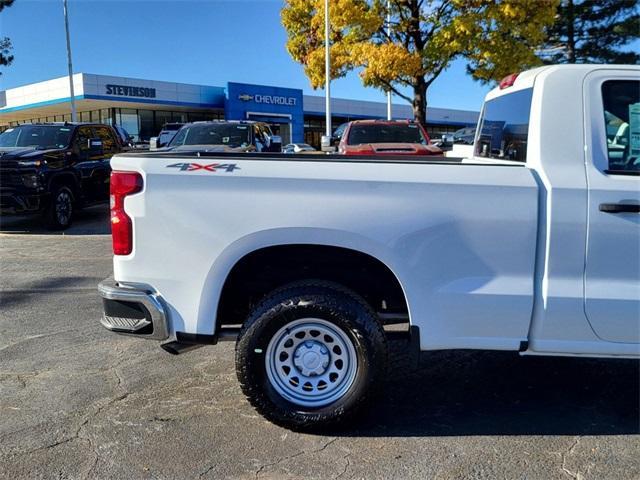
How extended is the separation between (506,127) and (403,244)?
1229 millimetres

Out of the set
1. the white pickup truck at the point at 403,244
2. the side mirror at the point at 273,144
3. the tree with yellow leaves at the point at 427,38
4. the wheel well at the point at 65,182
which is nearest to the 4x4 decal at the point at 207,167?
the white pickup truck at the point at 403,244

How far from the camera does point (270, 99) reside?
44.6 m

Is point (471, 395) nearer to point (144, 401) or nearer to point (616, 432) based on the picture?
point (616, 432)

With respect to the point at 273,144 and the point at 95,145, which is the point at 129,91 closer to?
the point at 273,144

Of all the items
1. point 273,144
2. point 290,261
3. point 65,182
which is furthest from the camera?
point 273,144

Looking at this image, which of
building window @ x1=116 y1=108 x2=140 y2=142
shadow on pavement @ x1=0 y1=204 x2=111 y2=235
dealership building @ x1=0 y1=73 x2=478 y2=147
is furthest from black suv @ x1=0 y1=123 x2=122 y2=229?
building window @ x1=116 y1=108 x2=140 y2=142

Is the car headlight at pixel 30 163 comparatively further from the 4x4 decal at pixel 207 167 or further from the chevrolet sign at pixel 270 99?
the chevrolet sign at pixel 270 99

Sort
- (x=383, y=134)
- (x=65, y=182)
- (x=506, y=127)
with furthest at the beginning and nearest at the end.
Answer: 1. (x=383, y=134)
2. (x=65, y=182)
3. (x=506, y=127)

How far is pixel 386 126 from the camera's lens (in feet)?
40.0

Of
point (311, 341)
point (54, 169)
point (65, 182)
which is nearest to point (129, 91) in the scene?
point (65, 182)

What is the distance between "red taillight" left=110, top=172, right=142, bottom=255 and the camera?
10.2 ft

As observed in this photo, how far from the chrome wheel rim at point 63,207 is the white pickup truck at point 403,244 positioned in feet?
26.9

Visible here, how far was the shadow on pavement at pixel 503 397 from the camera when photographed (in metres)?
3.31

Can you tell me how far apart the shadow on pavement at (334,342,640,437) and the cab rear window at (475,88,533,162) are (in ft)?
4.81
